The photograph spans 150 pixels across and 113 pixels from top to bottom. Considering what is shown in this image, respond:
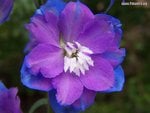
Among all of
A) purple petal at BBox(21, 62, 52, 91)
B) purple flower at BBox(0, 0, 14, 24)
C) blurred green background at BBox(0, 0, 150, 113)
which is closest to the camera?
purple petal at BBox(21, 62, 52, 91)

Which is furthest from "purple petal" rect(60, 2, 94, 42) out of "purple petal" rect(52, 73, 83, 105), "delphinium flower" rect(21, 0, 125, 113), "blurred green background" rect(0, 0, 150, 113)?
"blurred green background" rect(0, 0, 150, 113)

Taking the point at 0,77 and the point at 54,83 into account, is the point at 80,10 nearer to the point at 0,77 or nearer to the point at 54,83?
the point at 54,83

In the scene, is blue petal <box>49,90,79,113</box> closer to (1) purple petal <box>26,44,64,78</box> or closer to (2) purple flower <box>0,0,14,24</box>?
(1) purple petal <box>26,44,64,78</box>

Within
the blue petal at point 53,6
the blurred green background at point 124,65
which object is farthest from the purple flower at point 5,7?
the blurred green background at point 124,65

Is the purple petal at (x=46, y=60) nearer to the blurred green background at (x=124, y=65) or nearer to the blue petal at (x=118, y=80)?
the blue petal at (x=118, y=80)

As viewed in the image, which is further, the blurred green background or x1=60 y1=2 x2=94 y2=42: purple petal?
the blurred green background

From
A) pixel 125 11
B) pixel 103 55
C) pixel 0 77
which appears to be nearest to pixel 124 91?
pixel 125 11

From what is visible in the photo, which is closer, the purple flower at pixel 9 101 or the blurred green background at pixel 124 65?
the purple flower at pixel 9 101
